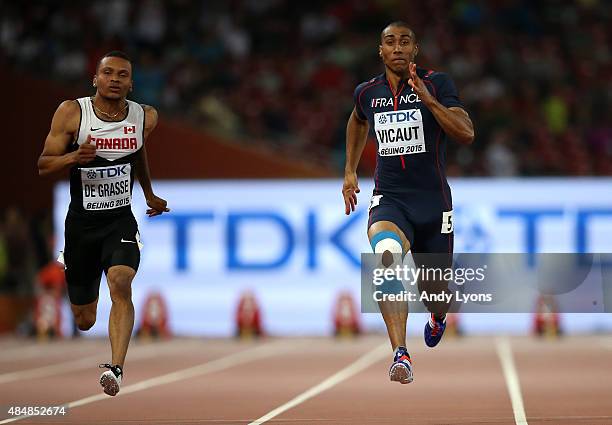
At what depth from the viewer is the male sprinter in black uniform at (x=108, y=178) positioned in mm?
8945

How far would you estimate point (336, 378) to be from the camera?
43.6ft

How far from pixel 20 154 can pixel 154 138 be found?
90.0 inches

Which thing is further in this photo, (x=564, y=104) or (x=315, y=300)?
(x=564, y=104)

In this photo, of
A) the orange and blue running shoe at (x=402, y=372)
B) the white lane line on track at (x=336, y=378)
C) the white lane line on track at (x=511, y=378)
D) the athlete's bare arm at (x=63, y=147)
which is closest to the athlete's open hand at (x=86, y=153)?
the athlete's bare arm at (x=63, y=147)

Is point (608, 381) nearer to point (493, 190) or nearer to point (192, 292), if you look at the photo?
point (493, 190)

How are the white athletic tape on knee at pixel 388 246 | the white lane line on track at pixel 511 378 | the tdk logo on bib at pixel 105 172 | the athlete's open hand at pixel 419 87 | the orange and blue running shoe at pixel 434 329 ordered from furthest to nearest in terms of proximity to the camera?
the orange and blue running shoe at pixel 434 329
the white lane line on track at pixel 511 378
the tdk logo on bib at pixel 105 172
the white athletic tape on knee at pixel 388 246
the athlete's open hand at pixel 419 87

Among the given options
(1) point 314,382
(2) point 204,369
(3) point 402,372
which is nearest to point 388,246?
(3) point 402,372

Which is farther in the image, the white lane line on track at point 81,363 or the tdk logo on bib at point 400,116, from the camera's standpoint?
the white lane line on track at point 81,363

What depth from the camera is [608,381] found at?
Result: 1259cm

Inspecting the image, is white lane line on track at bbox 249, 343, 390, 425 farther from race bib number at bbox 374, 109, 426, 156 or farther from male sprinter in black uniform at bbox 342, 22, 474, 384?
race bib number at bbox 374, 109, 426, 156

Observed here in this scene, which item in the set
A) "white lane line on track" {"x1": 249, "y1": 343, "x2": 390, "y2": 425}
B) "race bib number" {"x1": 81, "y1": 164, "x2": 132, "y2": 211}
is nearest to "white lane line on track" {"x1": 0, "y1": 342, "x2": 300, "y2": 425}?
"white lane line on track" {"x1": 249, "y1": 343, "x2": 390, "y2": 425}

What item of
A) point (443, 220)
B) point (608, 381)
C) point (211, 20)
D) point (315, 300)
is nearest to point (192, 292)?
point (315, 300)

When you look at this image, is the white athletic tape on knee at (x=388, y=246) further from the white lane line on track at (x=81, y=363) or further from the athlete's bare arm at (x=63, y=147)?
the white lane line on track at (x=81, y=363)

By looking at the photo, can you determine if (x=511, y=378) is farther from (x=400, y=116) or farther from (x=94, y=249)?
(x=94, y=249)
